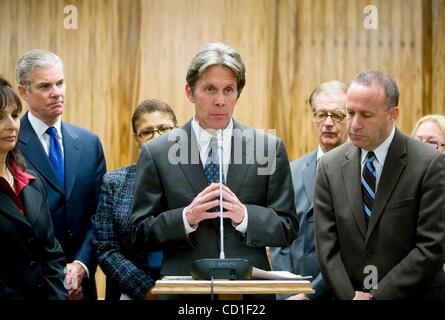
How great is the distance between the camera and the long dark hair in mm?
3068

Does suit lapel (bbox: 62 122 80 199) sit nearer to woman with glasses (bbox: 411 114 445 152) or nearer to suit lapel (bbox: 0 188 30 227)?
suit lapel (bbox: 0 188 30 227)

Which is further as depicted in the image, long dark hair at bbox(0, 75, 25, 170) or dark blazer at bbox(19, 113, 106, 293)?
dark blazer at bbox(19, 113, 106, 293)

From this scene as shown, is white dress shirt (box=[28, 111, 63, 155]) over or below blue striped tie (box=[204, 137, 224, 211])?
over

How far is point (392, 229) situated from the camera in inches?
123

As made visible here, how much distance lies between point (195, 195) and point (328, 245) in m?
0.58

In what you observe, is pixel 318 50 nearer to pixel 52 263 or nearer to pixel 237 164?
pixel 237 164

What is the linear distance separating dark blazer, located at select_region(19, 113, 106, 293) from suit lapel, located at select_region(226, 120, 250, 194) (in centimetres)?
93

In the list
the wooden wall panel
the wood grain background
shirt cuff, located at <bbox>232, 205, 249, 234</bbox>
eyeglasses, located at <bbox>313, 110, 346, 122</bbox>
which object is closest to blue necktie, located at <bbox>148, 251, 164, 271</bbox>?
shirt cuff, located at <bbox>232, 205, 249, 234</bbox>

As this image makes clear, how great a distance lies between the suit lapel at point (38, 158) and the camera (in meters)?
3.64

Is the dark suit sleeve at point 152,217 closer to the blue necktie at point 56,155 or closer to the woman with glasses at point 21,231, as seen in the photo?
the woman with glasses at point 21,231

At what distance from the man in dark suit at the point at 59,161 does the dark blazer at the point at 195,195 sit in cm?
63

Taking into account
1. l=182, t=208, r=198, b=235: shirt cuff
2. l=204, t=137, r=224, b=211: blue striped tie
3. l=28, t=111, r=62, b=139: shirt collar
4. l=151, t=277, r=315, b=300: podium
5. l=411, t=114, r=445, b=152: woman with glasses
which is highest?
l=28, t=111, r=62, b=139: shirt collar

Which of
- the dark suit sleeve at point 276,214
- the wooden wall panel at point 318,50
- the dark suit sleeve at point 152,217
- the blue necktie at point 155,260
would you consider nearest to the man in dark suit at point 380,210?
the dark suit sleeve at point 276,214

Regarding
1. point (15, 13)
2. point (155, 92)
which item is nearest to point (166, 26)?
point (155, 92)
